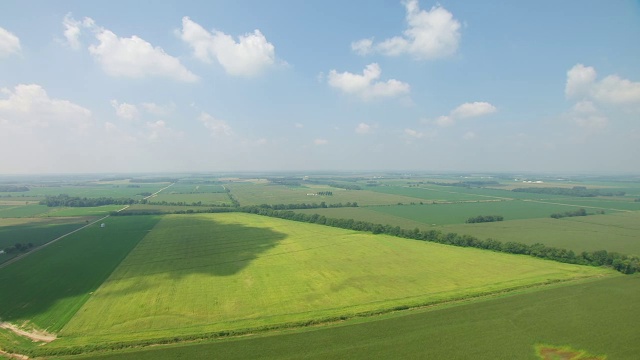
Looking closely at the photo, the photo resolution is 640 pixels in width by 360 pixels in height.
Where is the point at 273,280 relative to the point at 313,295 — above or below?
above

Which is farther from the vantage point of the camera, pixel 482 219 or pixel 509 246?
pixel 482 219

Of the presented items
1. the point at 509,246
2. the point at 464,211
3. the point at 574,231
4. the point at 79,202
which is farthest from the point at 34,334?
the point at 79,202

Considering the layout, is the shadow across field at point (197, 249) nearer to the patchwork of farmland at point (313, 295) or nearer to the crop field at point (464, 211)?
the patchwork of farmland at point (313, 295)

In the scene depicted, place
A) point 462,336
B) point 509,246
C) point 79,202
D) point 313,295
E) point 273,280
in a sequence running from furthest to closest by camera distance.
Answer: point 79,202, point 509,246, point 273,280, point 313,295, point 462,336

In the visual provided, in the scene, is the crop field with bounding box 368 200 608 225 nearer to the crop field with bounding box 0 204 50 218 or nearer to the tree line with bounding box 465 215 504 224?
Answer: the tree line with bounding box 465 215 504 224

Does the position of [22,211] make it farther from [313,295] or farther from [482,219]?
[482,219]
